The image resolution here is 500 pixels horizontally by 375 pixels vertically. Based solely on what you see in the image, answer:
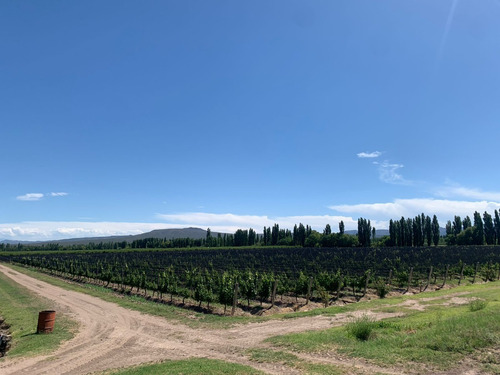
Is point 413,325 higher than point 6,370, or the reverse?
point 413,325

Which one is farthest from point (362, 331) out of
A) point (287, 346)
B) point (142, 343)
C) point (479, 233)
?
point (479, 233)

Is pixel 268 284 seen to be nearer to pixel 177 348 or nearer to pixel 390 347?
pixel 177 348

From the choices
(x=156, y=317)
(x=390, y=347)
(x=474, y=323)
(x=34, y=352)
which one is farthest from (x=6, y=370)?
(x=474, y=323)

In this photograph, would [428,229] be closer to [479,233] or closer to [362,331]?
[479,233]

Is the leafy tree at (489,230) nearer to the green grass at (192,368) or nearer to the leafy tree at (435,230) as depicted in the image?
the leafy tree at (435,230)

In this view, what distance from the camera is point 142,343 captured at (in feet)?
43.5

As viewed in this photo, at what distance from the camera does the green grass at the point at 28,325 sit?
13195mm

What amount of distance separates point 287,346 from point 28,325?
47.8 feet

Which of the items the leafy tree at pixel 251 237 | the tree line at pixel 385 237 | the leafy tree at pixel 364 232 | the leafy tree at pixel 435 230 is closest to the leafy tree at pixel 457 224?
the tree line at pixel 385 237

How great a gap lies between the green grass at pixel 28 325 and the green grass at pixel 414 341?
31.0 feet

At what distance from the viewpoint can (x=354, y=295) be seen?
2550 cm

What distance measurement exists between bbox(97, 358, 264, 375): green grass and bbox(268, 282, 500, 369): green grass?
8.35 feet

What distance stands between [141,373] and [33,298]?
2233 cm

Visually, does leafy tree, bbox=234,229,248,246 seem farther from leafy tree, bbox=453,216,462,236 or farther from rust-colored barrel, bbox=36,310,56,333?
rust-colored barrel, bbox=36,310,56,333
